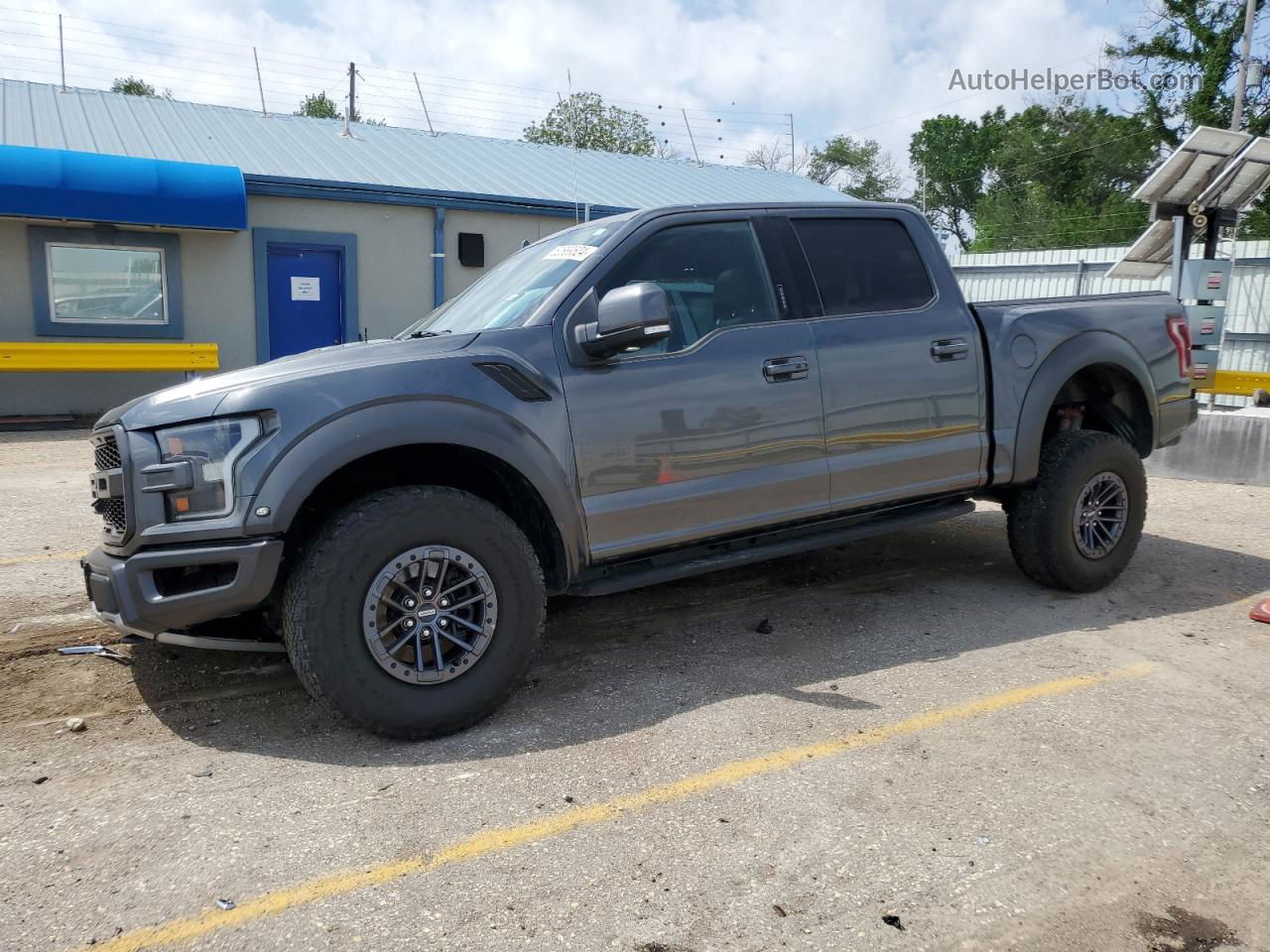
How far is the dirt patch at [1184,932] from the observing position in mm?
2398

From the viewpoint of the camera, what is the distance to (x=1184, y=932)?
245cm

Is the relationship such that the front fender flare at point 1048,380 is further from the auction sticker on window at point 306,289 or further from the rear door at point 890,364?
the auction sticker on window at point 306,289

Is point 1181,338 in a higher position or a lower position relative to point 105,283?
lower

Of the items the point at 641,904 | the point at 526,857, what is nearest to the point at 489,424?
the point at 526,857

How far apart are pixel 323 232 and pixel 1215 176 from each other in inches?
462

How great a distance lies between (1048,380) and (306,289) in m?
12.4

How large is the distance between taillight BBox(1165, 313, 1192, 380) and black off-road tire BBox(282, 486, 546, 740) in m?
4.09

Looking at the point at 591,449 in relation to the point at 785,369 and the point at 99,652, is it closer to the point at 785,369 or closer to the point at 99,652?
the point at 785,369

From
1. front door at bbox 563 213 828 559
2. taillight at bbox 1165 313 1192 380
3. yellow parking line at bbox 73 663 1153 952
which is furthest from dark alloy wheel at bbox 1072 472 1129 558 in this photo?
front door at bbox 563 213 828 559

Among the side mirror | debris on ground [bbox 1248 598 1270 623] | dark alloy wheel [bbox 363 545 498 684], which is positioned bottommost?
debris on ground [bbox 1248 598 1270 623]

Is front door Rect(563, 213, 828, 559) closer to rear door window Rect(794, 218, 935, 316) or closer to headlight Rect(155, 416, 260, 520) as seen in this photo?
rear door window Rect(794, 218, 935, 316)

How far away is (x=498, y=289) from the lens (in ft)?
14.7

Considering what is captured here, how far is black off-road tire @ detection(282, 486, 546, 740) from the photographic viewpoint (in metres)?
3.30

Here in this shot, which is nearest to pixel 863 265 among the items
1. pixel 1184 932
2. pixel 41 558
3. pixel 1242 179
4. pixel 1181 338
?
pixel 1181 338
